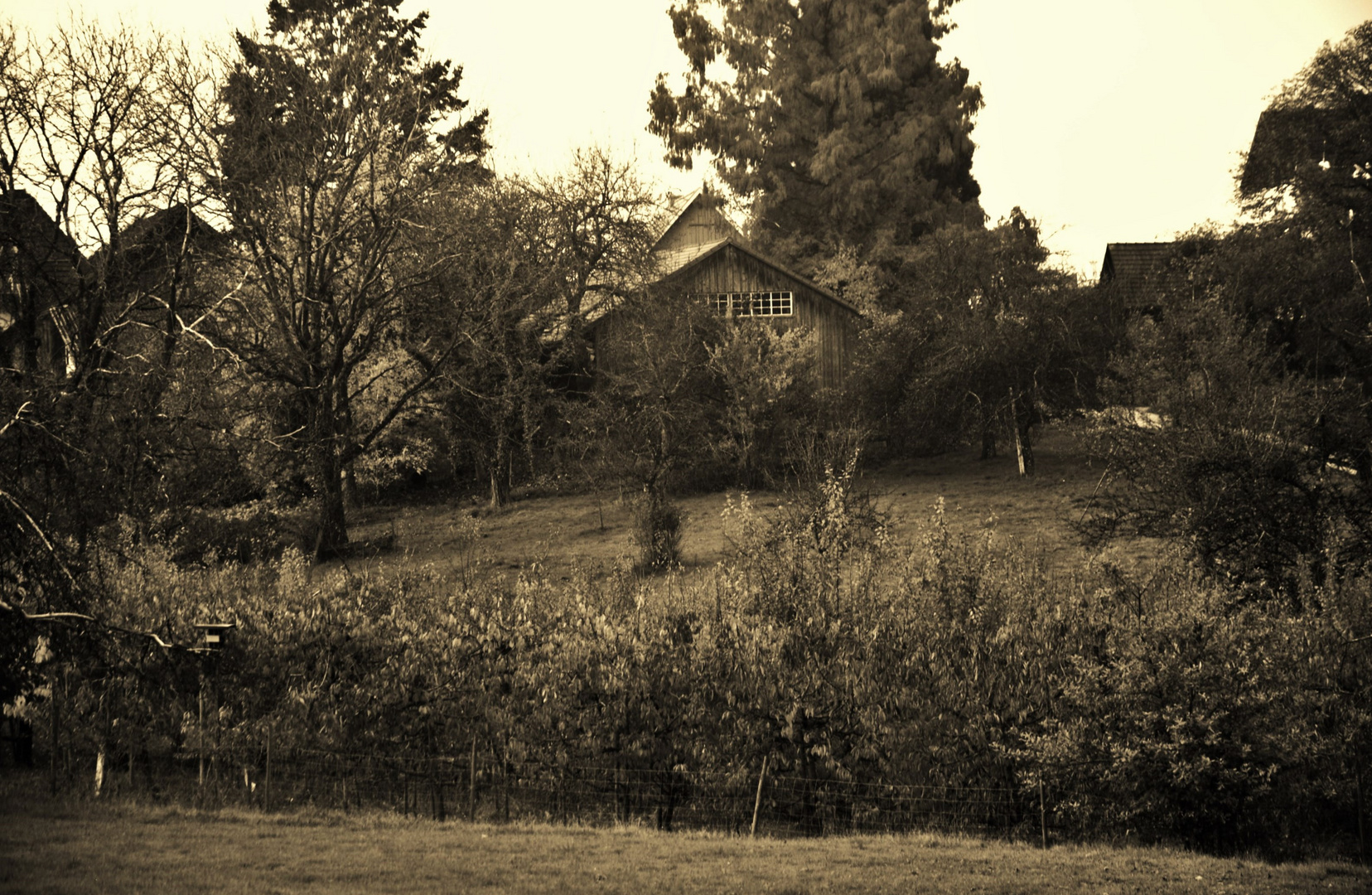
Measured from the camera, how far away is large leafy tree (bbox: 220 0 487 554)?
2650 centimetres

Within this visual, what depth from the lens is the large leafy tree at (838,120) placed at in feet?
153

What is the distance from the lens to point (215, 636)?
44.5 ft

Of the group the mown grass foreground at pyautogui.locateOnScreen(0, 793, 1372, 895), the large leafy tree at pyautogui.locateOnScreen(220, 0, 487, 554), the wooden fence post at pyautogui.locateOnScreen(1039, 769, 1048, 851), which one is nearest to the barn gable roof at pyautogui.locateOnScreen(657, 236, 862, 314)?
the large leafy tree at pyautogui.locateOnScreen(220, 0, 487, 554)

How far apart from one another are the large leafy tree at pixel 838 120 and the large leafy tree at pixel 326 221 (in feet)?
68.1

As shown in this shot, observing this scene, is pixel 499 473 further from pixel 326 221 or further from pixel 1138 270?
pixel 1138 270

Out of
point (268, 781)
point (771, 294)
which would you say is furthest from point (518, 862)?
point (771, 294)

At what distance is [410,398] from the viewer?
102ft

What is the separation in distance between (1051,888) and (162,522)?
56.6ft

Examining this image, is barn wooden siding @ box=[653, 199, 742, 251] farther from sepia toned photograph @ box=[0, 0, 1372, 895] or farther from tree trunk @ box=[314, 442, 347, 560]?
tree trunk @ box=[314, 442, 347, 560]

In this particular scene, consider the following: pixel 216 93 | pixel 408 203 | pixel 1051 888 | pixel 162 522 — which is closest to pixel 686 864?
pixel 1051 888

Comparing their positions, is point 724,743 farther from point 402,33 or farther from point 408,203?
point 402,33

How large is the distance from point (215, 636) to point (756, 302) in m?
Answer: 27.5

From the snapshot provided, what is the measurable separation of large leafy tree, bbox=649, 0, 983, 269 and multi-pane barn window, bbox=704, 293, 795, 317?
282 inches

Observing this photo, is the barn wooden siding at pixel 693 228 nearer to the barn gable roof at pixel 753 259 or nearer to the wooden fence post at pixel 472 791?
the barn gable roof at pixel 753 259
